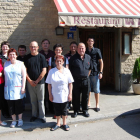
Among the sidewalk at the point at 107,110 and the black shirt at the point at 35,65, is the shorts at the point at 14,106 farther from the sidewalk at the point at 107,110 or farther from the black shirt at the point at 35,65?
the black shirt at the point at 35,65

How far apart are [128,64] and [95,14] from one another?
9.08 feet

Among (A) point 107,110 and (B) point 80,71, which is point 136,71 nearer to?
(A) point 107,110

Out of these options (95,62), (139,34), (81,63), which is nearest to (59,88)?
(81,63)

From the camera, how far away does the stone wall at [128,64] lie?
6.72 meters

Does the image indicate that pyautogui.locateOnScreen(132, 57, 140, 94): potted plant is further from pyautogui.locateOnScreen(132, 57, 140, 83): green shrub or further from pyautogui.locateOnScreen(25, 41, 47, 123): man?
pyautogui.locateOnScreen(25, 41, 47, 123): man

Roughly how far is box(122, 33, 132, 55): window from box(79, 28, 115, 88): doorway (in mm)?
586

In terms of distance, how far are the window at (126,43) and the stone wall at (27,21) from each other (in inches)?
97.1

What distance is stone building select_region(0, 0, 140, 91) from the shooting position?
16.3 feet

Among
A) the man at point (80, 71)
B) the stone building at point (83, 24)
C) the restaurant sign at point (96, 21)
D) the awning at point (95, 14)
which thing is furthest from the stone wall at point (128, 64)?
the man at point (80, 71)

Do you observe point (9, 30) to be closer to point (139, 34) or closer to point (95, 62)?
point (95, 62)

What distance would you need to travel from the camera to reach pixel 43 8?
230 inches

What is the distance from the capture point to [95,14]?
16.1 feet

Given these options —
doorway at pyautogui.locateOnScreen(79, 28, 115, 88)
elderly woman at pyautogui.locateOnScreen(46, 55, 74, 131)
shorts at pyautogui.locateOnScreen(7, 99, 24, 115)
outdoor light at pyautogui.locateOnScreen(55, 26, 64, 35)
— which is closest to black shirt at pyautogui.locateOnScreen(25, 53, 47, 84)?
elderly woman at pyautogui.locateOnScreen(46, 55, 74, 131)

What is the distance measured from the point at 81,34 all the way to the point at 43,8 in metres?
1.99
